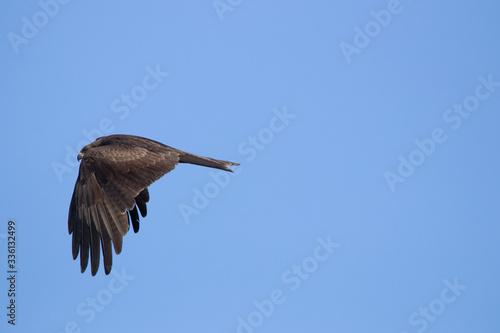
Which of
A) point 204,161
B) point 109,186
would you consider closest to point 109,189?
point 109,186

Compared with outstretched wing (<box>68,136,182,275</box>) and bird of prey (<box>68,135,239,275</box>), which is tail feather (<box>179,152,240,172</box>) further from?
outstretched wing (<box>68,136,182,275</box>)

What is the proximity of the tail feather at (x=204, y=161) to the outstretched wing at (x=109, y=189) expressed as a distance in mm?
368

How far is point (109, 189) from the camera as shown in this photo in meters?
15.8

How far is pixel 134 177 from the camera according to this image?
53.0 ft

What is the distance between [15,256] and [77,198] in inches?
147

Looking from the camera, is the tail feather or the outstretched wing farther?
the tail feather

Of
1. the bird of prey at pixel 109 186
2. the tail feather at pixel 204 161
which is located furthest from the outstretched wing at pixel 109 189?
the tail feather at pixel 204 161

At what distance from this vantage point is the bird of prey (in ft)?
49.8

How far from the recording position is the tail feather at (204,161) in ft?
57.8

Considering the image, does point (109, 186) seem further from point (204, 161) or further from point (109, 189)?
point (204, 161)

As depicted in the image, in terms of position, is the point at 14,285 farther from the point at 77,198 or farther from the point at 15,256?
the point at 77,198

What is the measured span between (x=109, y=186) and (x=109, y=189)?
70 millimetres

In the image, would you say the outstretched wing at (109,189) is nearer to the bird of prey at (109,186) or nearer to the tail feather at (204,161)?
the bird of prey at (109,186)

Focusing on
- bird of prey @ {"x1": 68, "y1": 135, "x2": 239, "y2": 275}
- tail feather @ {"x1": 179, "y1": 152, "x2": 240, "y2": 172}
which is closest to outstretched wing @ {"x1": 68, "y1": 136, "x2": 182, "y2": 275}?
bird of prey @ {"x1": 68, "y1": 135, "x2": 239, "y2": 275}
